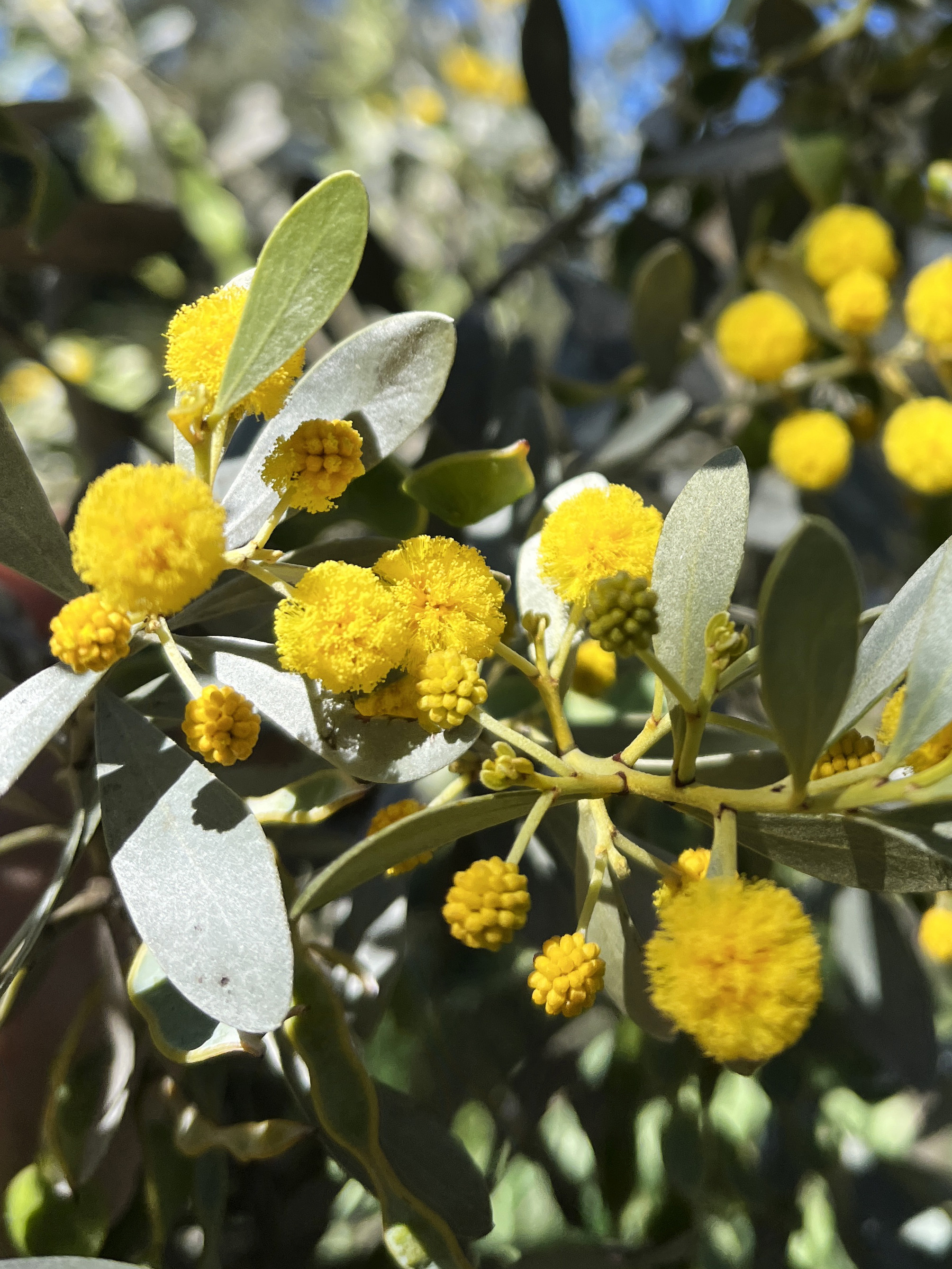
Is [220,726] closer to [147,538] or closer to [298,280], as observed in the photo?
[147,538]

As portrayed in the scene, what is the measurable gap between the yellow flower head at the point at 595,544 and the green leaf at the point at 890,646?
0.14 meters

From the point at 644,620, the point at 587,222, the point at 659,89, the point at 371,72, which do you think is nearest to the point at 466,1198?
the point at 644,620

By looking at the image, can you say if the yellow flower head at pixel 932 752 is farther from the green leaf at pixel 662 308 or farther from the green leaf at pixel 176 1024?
the green leaf at pixel 662 308

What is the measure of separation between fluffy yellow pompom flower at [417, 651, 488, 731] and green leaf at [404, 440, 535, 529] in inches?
5.9

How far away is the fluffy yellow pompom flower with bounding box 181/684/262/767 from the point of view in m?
0.53

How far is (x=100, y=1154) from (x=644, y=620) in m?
0.61

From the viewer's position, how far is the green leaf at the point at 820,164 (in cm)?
124

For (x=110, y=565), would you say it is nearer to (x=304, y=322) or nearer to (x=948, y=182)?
(x=304, y=322)

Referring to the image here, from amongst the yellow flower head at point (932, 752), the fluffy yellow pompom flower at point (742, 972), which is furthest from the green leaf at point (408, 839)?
the yellow flower head at point (932, 752)

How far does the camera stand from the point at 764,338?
1.11m

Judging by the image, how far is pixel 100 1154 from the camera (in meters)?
0.71

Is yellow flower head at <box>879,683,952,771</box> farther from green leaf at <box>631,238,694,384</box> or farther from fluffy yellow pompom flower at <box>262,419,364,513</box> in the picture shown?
green leaf at <box>631,238,694,384</box>

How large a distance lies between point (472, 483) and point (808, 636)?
0.87ft

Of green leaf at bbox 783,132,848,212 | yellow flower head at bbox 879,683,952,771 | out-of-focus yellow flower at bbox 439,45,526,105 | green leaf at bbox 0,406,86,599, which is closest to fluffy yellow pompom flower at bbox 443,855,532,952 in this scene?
yellow flower head at bbox 879,683,952,771
